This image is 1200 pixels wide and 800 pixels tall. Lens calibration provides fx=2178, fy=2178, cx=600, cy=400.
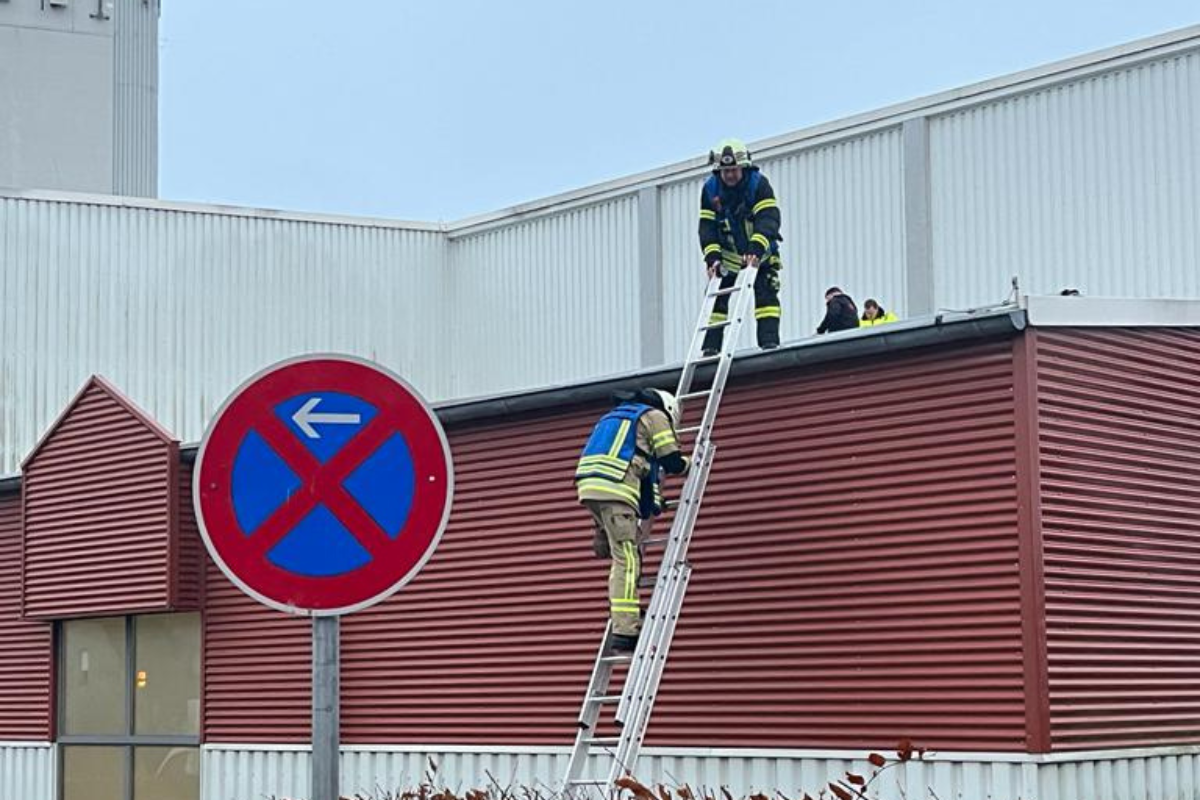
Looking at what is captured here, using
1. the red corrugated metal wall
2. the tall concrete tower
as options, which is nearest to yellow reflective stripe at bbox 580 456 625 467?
the red corrugated metal wall

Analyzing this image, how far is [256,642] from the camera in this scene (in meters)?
18.9

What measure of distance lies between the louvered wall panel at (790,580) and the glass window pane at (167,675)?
286 centimetres

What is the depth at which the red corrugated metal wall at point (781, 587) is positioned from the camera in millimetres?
13336

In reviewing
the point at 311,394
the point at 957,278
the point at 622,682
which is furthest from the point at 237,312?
the point at 311,394

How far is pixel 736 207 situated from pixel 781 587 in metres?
3.22

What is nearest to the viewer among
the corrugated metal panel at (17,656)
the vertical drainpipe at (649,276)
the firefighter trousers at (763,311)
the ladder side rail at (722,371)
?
the ladder side rail at (722,371)

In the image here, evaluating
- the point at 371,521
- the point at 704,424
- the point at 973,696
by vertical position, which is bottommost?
the point at 973,696

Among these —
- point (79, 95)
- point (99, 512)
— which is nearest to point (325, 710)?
point (99, 512)

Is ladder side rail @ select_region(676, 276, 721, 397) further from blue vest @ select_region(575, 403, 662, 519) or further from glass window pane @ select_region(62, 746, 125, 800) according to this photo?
glass window pane @ select_region(62, 746, 125, 800)

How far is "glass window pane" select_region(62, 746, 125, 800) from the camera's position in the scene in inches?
791

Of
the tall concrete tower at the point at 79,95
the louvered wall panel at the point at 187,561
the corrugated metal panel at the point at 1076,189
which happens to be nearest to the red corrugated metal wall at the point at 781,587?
the louvered wall panel at the point at 187,561

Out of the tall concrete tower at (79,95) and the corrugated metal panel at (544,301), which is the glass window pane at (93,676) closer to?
the corrugated metal panel at (544,301)

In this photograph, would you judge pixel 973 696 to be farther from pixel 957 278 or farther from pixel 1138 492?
pixel 957 278

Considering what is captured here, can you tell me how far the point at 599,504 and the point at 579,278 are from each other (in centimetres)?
1879
